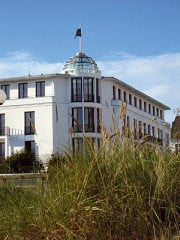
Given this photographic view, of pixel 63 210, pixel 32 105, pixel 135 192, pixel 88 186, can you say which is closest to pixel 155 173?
pixel 135 192

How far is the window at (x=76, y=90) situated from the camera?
48.2 meters

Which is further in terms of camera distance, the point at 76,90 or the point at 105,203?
the point at 76,90

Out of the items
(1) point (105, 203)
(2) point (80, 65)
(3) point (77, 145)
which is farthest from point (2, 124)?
(1) point (105, 203)

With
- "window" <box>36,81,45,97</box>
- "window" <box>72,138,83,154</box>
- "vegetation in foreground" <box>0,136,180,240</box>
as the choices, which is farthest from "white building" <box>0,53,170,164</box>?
"vegetation in foreground" <box>0,136,180,240</box>

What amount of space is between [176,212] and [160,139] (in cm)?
143

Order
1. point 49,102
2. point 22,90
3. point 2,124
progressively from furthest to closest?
point 22,90 → point 2,124 → point 49,102

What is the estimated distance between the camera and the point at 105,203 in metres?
4.20

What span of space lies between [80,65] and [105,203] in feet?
150

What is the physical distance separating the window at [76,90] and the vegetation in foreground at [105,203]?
4361cm

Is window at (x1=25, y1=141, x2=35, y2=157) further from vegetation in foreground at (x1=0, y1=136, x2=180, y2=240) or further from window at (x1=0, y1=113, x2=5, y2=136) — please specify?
vegetation in foreground at (x1=0, y1=136, x2=180, y2=240)

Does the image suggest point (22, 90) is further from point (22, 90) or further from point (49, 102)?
point (49, 102)

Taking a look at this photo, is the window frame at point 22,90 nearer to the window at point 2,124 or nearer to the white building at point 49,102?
the white building at point 49,102

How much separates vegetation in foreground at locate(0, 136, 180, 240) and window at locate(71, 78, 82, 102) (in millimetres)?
43613

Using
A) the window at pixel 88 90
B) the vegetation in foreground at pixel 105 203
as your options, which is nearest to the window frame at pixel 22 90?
the window at pixel 88 90
